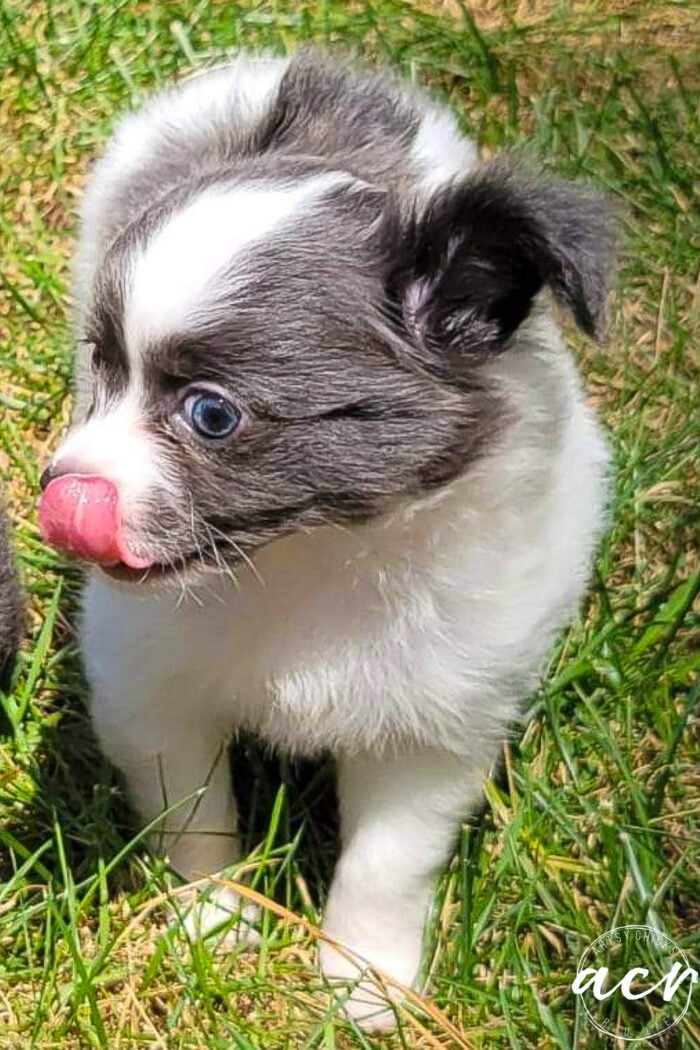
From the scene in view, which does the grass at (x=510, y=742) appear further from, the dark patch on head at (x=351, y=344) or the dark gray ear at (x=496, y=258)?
the dark gray ear at (x=496, y=258)

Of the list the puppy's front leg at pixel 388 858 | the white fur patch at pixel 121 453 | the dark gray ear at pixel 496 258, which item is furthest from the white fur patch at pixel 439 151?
the puppy's front leg at pixel 388 858

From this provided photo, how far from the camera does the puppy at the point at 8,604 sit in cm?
380

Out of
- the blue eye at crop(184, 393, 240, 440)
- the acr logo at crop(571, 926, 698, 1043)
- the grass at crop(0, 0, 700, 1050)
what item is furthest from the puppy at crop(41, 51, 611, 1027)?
the acr logo at crop(571, 926, 698, 1043)

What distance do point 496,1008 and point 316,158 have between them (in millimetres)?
1754

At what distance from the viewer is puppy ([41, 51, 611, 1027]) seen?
2.63 meters

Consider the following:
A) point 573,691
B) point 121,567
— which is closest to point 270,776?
point 573,691

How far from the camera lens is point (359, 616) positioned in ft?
9.84

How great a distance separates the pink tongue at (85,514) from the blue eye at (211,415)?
0.17 meters

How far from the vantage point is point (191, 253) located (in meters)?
2.60

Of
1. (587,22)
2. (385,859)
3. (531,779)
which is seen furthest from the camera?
(587,22)

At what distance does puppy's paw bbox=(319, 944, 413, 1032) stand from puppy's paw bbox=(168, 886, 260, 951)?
0.19 metres

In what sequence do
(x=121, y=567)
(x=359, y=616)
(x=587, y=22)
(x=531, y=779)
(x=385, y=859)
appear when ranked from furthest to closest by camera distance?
(x=587, y=22) → (x=531, y=779) → (x=385, y=859) → (x=359, y=616) → (x=121, y=567)

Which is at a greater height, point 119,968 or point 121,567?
point 121,567

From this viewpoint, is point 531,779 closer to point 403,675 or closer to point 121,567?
point 403,675
